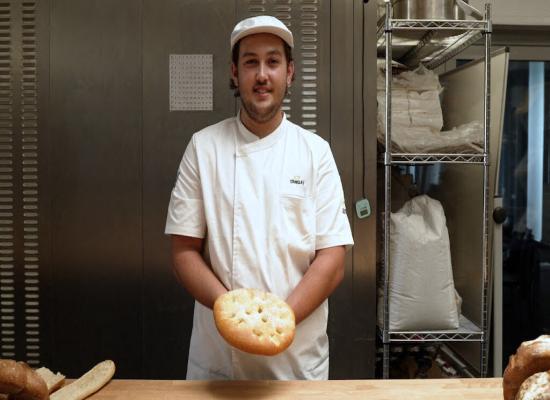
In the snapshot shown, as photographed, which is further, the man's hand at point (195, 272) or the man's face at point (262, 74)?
the man's face at point (262, 74)

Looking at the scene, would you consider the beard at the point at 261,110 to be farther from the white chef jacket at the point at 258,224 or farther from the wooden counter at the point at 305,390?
the wooden counter at the point at 305,390

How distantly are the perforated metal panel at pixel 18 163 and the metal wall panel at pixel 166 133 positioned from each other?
0.41 meters

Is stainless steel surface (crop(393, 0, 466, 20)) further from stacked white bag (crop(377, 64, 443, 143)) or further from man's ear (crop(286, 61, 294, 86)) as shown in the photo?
man's ear (crop(286, 61, 294, 86))

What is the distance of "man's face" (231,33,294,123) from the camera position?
1623 millimetres

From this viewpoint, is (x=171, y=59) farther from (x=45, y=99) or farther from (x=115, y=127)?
(x=45, y=99)

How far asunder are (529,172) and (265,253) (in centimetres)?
204

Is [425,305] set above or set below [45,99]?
below

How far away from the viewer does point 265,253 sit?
1.65 metres

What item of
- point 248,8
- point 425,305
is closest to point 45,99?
point 248,8

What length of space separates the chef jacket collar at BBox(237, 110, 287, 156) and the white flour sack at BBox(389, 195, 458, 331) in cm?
85

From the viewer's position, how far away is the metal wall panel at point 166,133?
2314mm

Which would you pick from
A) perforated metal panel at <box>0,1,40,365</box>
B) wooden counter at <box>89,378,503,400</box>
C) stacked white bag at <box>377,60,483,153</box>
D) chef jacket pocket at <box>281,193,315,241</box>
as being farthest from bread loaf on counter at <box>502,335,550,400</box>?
perforated metal panel at <box>0,1,40,365</box>

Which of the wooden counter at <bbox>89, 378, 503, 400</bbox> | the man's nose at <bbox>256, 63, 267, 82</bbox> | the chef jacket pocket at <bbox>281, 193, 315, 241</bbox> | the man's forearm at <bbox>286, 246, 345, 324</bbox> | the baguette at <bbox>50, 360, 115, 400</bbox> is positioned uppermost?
the man's nose at <bbox>256, 63, 267, 82</bbox>

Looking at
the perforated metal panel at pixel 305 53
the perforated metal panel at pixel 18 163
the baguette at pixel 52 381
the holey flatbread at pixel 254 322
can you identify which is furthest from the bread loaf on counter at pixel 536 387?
the perforated metal panel at pixel 18 163
